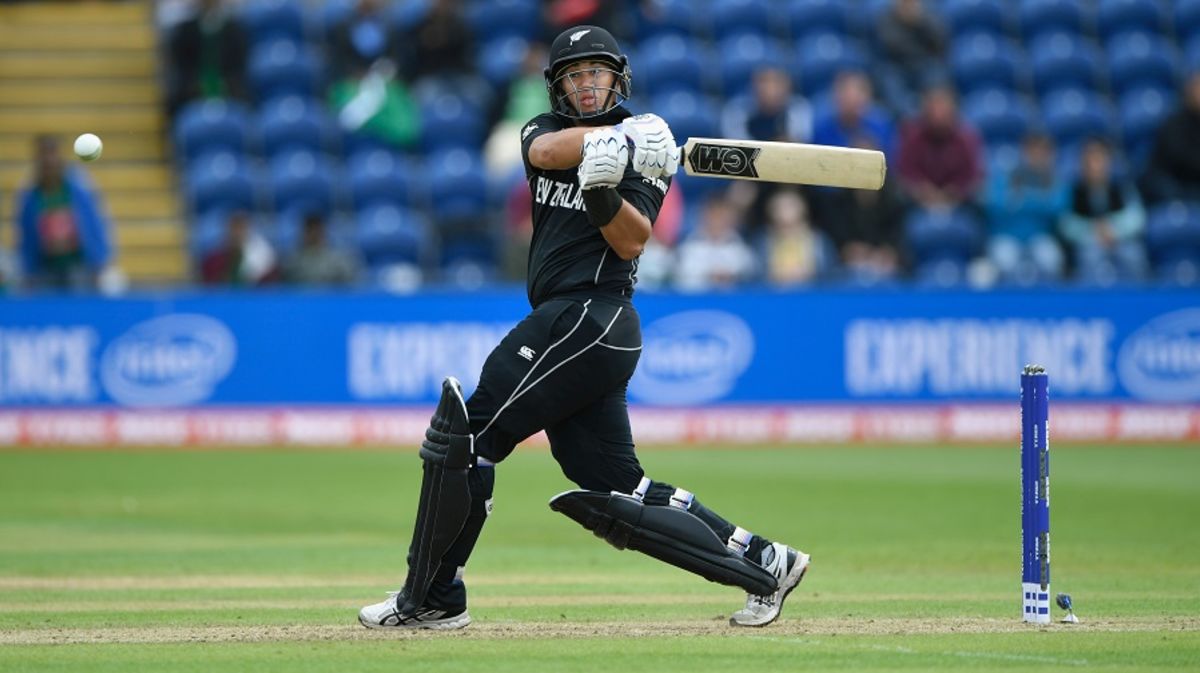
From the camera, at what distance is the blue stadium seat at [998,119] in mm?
20109

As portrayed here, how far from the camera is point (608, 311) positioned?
21.6ft

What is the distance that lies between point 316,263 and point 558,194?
10131 millimetres

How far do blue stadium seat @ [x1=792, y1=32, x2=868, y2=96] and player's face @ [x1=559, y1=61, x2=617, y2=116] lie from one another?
13822mm

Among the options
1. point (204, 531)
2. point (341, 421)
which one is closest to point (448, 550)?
point (204, 531)

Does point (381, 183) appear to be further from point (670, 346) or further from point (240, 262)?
A: point (670, 346)

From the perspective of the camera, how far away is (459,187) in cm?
1845

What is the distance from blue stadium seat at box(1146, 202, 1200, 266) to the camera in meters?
18.1

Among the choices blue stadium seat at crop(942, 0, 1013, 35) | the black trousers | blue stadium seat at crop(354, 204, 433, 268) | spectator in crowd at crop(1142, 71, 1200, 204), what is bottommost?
the black trousers

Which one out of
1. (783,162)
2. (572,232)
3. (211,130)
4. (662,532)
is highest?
(211,130)

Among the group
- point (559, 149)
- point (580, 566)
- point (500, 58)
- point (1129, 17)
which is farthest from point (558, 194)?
point (1129, 17)

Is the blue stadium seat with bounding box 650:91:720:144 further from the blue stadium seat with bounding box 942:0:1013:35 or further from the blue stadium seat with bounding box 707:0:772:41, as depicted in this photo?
the blue stadium seat with bounding box 942:0:1013:35

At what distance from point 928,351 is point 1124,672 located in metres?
10.7

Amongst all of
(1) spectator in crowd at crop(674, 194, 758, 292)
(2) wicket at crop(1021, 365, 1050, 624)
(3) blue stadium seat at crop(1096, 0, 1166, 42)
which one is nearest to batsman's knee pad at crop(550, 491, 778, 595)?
(2) wicket at crop(1021, 365, 1050, 624)

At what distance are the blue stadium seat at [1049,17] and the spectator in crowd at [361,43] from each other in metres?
7.20
